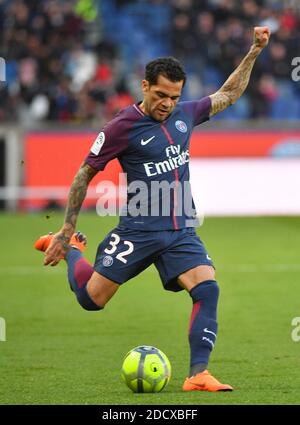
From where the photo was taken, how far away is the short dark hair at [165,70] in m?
7.39

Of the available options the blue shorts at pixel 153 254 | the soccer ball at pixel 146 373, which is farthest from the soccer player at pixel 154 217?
the soccer ball at pixel 146 373

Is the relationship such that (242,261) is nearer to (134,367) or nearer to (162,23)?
(134,367)

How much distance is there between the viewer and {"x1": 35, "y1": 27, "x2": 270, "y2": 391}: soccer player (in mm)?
7496

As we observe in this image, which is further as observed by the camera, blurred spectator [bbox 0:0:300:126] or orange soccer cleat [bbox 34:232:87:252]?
blurred spectator [bbox 0:0:300:126]

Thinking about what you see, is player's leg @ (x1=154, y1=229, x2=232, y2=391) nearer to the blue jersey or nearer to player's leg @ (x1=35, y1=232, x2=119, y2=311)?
the blue jersey

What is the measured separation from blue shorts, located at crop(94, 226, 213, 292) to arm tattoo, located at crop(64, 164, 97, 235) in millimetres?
301

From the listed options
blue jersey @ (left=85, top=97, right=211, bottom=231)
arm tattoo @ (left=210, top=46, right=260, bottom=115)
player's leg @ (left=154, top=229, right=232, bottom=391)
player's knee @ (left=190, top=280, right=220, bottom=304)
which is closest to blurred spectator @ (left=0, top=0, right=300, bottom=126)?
arm tattoo @ (left=210, top=46, right=260, bottom=115)

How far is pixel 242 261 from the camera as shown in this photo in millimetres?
15609

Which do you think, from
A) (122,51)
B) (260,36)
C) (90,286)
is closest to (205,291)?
(90,286)

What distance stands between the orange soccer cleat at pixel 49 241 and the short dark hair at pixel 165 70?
1.47m

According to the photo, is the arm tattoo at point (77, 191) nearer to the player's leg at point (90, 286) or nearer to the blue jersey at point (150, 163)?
the blue jersey at point (150, 163)

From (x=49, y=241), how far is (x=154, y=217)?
95 cm

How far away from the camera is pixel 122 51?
25.6 m

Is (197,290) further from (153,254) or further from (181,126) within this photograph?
(181,126)
